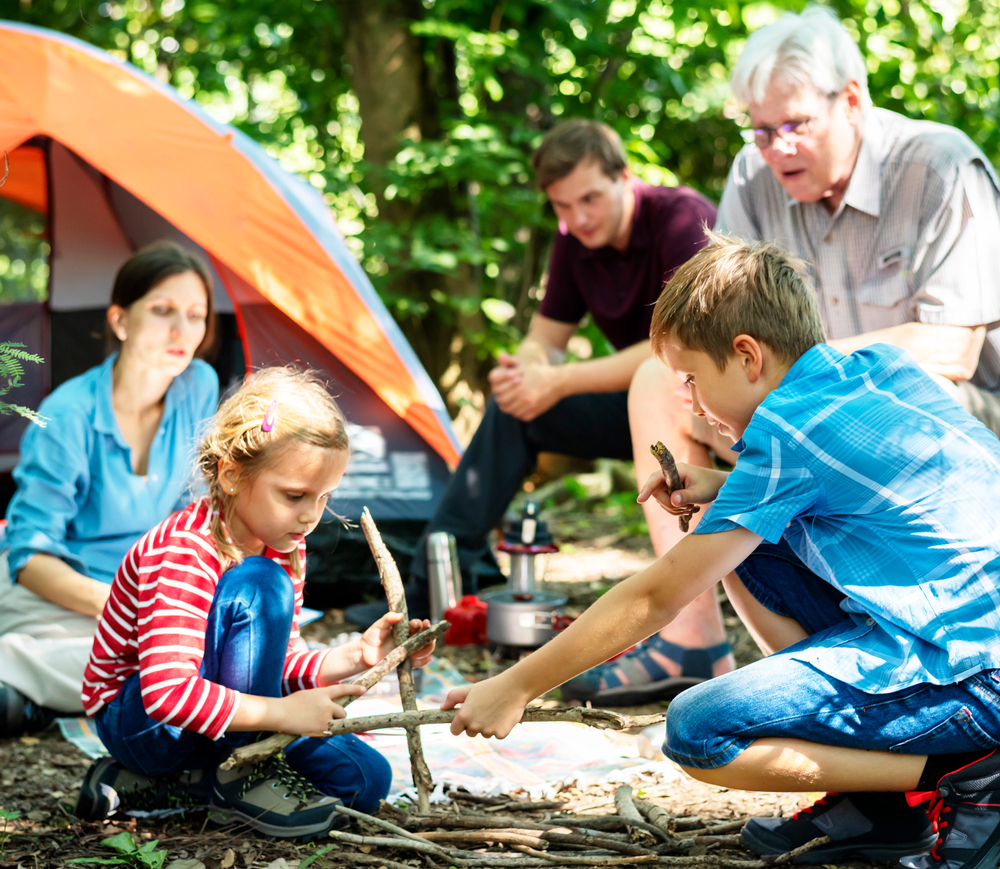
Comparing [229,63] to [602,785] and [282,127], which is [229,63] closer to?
[282,127]

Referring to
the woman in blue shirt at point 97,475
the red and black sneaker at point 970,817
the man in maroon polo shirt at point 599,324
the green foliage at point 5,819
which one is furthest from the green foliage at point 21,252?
the red and black sneaker at point 970,817

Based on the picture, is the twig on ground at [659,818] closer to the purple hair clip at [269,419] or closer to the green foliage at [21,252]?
the purple hair clip at [269,419]

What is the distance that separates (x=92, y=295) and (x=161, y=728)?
285 cm

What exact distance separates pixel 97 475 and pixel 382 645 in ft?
4.01

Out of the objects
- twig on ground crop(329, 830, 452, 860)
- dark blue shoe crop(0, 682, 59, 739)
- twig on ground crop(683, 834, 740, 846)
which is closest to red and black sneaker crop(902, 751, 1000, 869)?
twig on ground crop(683, 834, 740, 846)

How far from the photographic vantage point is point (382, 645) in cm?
168

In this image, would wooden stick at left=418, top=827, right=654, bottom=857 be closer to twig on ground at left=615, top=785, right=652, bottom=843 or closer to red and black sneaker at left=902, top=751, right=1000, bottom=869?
twig on ground at left=615, top=785, right=652, bottom=843

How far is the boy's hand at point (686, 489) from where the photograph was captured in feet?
5.29

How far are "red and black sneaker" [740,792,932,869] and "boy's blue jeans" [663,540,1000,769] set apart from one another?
0.14 meters

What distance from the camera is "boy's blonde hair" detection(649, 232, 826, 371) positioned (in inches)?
56.5

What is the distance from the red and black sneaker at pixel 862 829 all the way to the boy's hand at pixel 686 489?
1.64 ft

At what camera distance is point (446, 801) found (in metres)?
1.76

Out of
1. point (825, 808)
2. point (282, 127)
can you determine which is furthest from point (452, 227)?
point (825, 808)

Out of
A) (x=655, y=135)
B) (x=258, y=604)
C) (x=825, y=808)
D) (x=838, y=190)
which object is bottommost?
(x=825, y=808)
